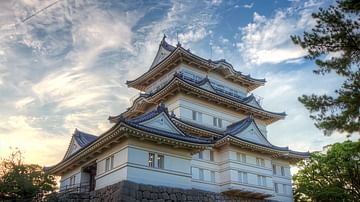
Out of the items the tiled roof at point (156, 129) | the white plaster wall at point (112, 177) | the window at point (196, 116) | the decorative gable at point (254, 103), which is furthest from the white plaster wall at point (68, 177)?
the decorative gable at point (254, 103)

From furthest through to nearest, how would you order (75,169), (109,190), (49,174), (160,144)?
(49,174)
(75,169)
(160,144)
(109,190)

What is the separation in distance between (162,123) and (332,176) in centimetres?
2217

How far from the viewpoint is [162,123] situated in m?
20.0

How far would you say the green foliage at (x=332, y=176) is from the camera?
99.7 ft

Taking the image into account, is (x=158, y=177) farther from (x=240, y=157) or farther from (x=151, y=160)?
(x=240, y=157)

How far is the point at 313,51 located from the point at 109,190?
11.6 m

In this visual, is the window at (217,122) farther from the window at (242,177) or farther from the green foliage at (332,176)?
the green foliage at (332,176)

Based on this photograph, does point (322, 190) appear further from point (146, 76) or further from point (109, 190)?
Answer: point (109, 190)

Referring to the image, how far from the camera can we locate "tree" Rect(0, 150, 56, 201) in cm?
2152

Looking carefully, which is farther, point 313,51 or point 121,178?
point 121,178

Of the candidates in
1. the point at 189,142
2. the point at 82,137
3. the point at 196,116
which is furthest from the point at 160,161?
the point at 196,116

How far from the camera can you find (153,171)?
18.2 metres

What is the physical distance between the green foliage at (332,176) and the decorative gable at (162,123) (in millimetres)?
17199

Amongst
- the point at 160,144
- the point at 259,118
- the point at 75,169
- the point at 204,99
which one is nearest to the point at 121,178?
the point at 160,144
